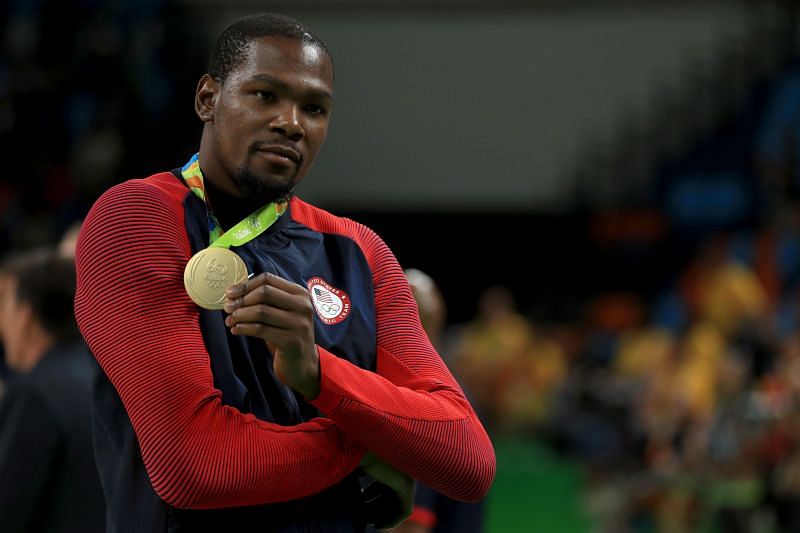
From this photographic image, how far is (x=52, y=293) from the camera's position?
3254 millimetres

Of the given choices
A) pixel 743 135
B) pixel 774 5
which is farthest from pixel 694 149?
pixel 774 5

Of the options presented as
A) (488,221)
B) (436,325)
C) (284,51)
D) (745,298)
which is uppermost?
(284,51)

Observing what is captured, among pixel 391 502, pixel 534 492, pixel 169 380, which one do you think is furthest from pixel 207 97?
pixel 534 492

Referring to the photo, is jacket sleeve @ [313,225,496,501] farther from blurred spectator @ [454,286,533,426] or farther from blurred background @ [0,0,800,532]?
blurred spectator @ [454,286,533,426]

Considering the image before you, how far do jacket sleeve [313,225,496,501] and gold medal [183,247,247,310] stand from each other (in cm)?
19

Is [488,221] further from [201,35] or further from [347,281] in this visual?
[347,281]

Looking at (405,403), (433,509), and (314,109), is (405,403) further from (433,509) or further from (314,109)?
(433,509)

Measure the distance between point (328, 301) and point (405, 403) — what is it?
0.67ft

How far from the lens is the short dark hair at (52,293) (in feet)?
10.6

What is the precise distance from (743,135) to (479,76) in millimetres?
3878

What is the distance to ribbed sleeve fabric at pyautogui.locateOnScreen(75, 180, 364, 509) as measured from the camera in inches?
70.1

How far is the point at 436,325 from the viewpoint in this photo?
13.5 feet

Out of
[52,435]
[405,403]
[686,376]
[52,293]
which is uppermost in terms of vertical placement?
[405,403]

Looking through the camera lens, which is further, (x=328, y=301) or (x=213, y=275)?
(x=328, y=301)
